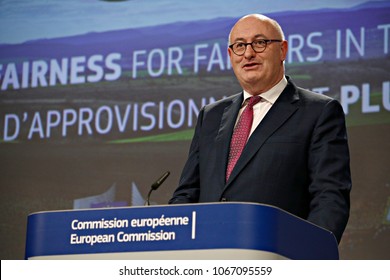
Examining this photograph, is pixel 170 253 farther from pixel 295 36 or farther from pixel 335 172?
pixel 295 36

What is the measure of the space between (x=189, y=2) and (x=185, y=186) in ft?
8.33

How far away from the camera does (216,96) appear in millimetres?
5004

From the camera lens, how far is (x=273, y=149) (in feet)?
8.80

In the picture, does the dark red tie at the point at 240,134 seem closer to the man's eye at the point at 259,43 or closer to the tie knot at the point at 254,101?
the tie knot at the point at 254,101

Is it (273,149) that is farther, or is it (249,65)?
(249,65)

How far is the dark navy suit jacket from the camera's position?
2.57m

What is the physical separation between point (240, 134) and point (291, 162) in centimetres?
25

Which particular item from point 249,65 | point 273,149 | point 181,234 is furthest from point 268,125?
point 181,234

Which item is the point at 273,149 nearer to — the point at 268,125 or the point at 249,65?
the point at 268,125

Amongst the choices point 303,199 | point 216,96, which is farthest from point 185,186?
point 216,96

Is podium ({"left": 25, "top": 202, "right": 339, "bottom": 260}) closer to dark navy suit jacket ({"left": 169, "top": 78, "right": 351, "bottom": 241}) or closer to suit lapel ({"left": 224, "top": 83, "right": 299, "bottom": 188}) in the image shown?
dark navy suit jacket ({"left": 169, "top": 78, "right": 351, "bottom": 241})

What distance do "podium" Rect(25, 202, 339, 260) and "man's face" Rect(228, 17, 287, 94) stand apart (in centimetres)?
87

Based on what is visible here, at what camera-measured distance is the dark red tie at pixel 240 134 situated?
9.12 ft

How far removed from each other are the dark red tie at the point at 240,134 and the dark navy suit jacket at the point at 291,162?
0.02m
